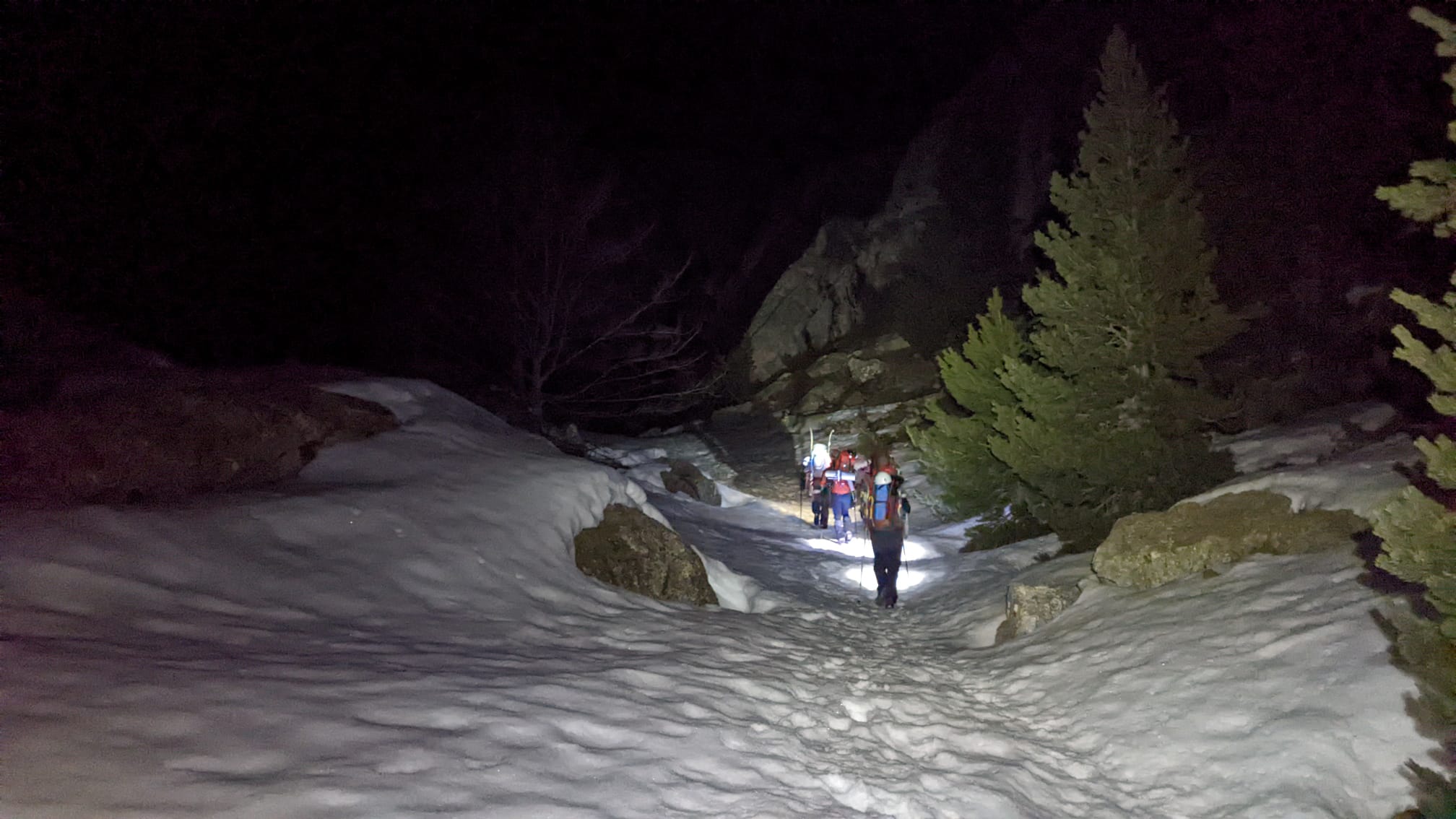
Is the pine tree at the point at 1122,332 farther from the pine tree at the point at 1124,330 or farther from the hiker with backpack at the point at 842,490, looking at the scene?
the hiker with backpack at the point at 842,490

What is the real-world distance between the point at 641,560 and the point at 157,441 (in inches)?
187

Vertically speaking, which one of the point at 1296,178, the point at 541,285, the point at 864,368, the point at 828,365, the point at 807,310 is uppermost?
the point at 807,310

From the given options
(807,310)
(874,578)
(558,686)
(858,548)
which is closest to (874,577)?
(874,578)

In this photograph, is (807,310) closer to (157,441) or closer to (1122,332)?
(1122,332)

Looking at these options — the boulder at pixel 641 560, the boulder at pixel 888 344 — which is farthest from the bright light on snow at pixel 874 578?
the boulder at pixel 888 344

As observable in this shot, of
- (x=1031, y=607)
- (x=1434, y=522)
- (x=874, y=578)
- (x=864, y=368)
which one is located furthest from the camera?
(x=864, y=368)

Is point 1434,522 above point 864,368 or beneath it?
beneath

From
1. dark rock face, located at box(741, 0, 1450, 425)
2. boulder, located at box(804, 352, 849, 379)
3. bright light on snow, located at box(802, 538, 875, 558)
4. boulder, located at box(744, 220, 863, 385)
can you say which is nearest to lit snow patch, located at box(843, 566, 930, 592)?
bright light on snow, located at box(802, 538, 875, 558)

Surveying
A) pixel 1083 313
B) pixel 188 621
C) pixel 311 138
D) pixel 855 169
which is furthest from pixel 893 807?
pixel 855 169

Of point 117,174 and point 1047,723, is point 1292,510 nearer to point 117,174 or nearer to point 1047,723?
point 1047,723

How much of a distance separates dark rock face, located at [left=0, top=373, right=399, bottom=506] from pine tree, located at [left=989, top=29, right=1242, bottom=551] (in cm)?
993

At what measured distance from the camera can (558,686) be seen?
14.8 feet

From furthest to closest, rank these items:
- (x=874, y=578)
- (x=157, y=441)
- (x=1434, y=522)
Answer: (x=874, y=578) < (x=157, y=441) < (x=1434, y=522)

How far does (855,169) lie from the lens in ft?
141
